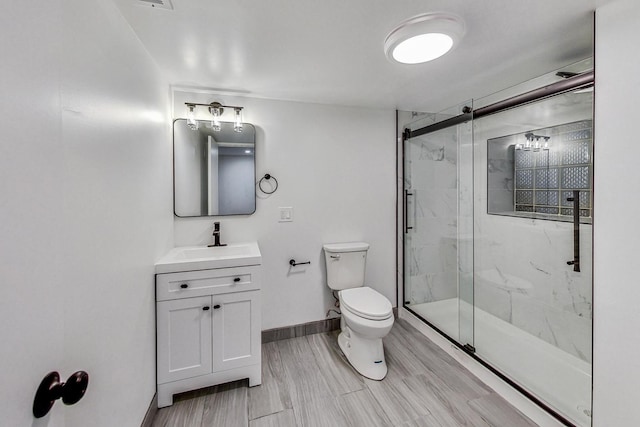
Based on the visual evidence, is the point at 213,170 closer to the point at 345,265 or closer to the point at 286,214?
the point at 286,214

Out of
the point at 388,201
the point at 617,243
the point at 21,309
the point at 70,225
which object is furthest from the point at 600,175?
the point at 70,225

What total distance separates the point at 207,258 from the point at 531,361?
2.46 m

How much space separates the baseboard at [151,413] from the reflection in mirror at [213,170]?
1267mm

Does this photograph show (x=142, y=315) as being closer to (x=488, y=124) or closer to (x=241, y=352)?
(x=241, y=352)

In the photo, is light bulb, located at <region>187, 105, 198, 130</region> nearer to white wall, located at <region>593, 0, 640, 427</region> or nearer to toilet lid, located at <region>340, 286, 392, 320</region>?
toilet lid, located at <region>340, 286, 392, 320</region>

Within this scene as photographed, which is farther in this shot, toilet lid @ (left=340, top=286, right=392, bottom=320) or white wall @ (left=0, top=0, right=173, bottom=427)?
toilet lid @ (left=340, top=286, right=392, bottom=320)

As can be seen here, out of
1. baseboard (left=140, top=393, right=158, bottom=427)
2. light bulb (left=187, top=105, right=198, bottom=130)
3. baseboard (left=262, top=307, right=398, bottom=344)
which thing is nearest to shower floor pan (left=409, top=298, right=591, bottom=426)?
baseboard (left=262, top=307, right=398, bottom=344)

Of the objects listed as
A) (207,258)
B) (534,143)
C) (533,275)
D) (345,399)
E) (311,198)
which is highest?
(534,143)

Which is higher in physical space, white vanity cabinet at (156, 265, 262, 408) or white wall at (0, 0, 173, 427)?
white wall at (0, 0, 173, 427)

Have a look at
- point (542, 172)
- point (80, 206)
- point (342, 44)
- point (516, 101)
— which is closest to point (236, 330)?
point (80, 206)

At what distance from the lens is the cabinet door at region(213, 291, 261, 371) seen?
180cm

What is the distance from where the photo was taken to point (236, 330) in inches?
72.2

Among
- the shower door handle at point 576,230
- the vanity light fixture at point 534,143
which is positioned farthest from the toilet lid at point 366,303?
the vanity light fixture at point 534,143

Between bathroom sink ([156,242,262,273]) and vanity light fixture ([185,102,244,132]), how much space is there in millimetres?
990
